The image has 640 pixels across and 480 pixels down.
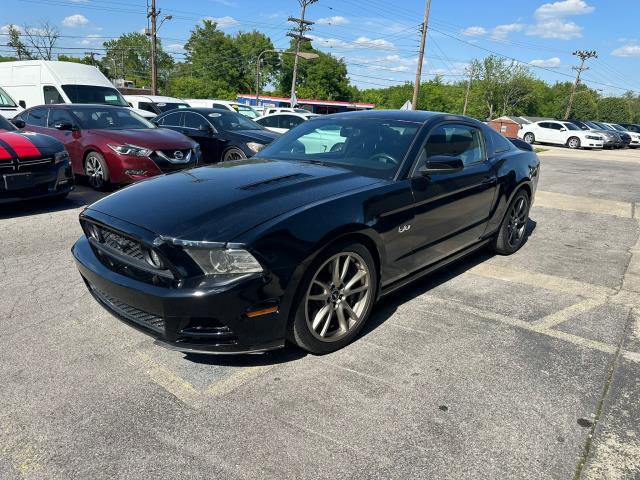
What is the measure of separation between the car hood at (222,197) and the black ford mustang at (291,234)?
0.03ft

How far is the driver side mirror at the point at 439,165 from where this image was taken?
352 centimetres

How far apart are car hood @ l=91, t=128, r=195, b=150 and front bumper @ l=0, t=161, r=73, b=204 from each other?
1.22 m

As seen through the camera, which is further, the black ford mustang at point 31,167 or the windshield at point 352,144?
the black ford mustang at point 31,167

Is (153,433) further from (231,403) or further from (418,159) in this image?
(418,159)

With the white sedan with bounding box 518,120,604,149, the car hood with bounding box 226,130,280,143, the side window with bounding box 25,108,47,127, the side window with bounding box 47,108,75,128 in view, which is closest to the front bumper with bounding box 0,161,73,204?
the side window with bounding box 47,108,75,128

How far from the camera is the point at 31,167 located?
234 inches

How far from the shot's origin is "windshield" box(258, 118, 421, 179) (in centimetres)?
360

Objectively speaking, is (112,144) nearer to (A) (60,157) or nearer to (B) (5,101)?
(A) (60,157)

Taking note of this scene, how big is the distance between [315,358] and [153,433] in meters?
1.05

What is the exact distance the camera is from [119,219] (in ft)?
9.28

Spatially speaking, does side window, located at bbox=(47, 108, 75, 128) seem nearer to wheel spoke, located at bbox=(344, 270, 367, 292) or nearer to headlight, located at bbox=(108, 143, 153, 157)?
headlight, located at bbox=(108, 143, 153, 157)

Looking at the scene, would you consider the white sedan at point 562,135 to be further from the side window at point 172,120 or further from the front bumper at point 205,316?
the front bumper at point 205,316

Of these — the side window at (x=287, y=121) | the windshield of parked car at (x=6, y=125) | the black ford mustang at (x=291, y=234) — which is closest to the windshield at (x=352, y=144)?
the black ford mustang at (x=291, y=234)

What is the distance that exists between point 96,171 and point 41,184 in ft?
5.45
